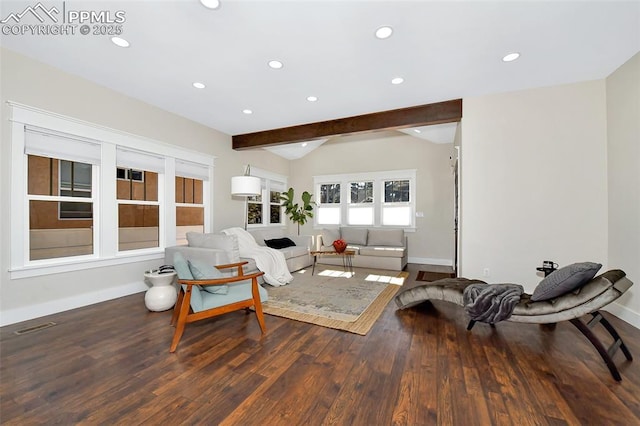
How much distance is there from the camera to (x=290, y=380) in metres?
1.83

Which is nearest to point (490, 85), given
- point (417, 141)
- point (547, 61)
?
point (547, 61)

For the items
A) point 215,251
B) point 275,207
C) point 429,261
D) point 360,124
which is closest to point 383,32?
point 360,124

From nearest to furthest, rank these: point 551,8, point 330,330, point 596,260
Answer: point 551,8, point 330,330, point 596,260

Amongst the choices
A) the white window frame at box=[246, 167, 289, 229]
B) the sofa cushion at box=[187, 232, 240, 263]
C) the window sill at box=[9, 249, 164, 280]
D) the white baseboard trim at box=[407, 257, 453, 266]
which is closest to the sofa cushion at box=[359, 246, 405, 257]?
the white baseboard trim at box=[407, 257, 453, 266]

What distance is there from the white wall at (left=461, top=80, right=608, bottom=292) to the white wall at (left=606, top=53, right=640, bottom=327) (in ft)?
0.41

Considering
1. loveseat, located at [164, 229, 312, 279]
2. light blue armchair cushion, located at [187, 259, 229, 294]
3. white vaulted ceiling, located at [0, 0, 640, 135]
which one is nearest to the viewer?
white vaulted ceiling, located at [0, 0, 640, 135]

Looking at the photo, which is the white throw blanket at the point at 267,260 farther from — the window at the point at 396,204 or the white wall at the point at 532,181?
the window at the point at 396,204

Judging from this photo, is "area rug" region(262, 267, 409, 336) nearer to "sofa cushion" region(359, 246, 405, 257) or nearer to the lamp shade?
"sofa cushion" region(359, 246, 405, 257)

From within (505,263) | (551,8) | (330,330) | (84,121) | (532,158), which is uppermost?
(551,8)

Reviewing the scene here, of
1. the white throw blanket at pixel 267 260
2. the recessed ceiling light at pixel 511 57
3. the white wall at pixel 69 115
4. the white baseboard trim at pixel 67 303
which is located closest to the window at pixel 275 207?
the white throw blanket at pixel 267 260

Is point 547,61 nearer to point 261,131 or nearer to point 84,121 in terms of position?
point 261,131

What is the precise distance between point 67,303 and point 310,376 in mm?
3268

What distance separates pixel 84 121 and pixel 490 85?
5.26 m

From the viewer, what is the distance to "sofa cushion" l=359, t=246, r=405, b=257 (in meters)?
5.46
